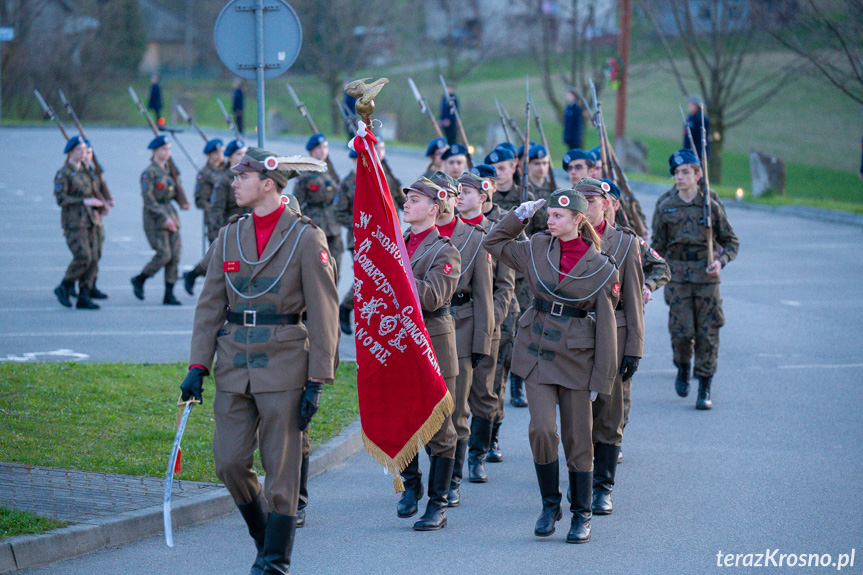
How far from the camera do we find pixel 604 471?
6816 millimetres

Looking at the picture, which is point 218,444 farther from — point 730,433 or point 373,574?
point 730,433

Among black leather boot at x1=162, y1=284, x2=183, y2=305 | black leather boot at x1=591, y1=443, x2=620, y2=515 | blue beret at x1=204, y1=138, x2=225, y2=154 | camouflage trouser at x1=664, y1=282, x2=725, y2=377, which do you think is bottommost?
black leather boot at x1=162, y1=284, x2=183, y2=305

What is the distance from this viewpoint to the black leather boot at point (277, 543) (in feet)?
17.3

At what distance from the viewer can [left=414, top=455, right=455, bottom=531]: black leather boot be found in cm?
633

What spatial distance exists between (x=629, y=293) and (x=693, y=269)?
326cm

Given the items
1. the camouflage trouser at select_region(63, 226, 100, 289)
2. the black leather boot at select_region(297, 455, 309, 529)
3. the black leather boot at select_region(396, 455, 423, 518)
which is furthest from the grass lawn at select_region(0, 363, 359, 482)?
the camouflage trouser at select_region(63, 226, 100, 289)

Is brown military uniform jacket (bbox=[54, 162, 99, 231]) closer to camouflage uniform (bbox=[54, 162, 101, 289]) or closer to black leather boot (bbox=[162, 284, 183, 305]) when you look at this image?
camouflage uniform (bbox=[54, 162, 101, 289])

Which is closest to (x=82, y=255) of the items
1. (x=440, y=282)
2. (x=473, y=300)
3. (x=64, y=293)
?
(x=64, y=293)

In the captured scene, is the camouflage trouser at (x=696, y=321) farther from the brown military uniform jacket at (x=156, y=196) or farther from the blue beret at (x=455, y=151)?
the brown military uniform jacket at (x=156, y=196)

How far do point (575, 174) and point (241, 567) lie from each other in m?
5.08

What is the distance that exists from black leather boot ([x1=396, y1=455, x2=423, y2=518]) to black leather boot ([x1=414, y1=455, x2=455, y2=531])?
0.74 ft

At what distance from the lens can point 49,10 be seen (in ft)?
217

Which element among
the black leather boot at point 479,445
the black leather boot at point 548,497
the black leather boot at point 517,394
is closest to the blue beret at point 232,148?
the black leather boot at point 517,394

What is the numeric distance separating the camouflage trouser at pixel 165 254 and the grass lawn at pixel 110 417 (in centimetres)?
422
